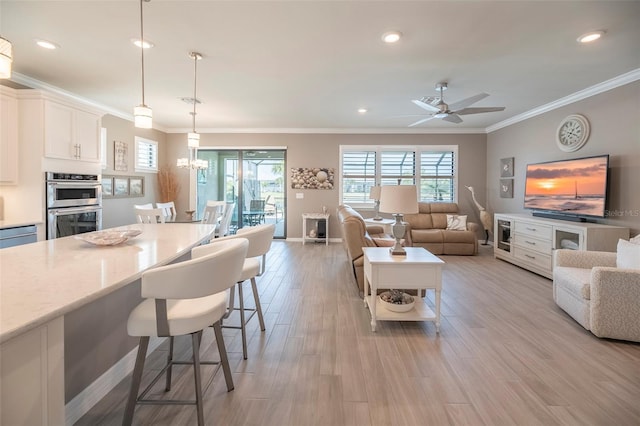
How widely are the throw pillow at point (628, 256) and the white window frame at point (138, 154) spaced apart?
24.2ft

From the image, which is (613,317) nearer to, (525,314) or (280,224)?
(525,314)

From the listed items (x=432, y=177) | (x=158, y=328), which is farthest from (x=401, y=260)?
(x=432, y=177)

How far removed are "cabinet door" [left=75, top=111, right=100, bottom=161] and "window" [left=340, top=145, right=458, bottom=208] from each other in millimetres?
4606

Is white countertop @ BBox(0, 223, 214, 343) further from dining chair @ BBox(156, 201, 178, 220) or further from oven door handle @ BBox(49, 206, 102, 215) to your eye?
dining chair @ BBox(156, 201, 178, 220)

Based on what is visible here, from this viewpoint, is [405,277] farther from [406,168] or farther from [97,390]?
[406,168]

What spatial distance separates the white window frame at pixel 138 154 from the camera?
6.03 metres

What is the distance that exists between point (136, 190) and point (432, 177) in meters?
6.45

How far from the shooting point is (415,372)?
80.7 inches

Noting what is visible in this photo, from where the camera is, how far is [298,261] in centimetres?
518

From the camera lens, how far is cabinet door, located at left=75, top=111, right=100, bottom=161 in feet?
13.2

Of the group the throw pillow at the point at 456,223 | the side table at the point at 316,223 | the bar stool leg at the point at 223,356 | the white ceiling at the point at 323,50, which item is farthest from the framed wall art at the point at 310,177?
the bar stool leg at the point at 223,356

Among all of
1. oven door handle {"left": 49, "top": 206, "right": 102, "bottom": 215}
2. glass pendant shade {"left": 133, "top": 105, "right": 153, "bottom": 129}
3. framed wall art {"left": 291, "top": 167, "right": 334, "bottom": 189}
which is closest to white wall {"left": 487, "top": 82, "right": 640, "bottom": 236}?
framed wall art {"left": 291, "top": 167, "right": 334, "bottom": 189}

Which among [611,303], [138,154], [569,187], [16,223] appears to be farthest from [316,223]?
[611,303]

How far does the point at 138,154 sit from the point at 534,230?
725 cm
